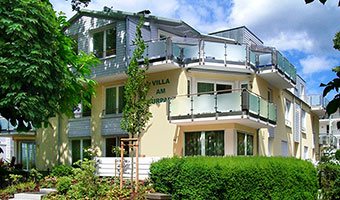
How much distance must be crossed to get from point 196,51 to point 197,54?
163mm

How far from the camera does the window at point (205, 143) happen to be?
22.0 metres

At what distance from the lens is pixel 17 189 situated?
19.0 m

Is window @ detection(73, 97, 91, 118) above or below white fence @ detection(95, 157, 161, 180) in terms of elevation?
above

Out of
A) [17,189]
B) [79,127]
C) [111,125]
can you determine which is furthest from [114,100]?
[17,189]

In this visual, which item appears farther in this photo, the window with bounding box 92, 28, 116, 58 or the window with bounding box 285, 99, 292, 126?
the window with bounding box 285, 99, 292, 126

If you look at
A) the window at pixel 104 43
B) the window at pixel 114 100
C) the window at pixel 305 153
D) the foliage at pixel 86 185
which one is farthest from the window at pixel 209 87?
the window at pixel 305 153

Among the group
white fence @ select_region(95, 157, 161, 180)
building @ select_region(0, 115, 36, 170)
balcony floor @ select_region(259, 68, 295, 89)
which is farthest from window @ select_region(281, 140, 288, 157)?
building @ select_region(0, 115, 36, 170)

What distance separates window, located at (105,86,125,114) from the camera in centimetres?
2502

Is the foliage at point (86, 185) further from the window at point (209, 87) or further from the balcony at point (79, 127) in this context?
the balcony at point (79, 127)

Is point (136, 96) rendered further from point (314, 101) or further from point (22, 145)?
point (314, 101)

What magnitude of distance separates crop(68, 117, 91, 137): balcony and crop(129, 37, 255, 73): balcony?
593cm

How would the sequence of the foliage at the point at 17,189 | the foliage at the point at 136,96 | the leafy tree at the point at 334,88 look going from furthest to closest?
1. the foliage at the point at 136,96
2. the foliage at the point at 17,189
3. the leafy tree at the point at 334,88

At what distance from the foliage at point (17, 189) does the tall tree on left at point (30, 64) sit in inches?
96.1

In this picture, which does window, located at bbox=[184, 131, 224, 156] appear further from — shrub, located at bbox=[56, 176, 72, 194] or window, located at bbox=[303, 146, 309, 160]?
window, located at bbox=[303, 146, 309, 160]
